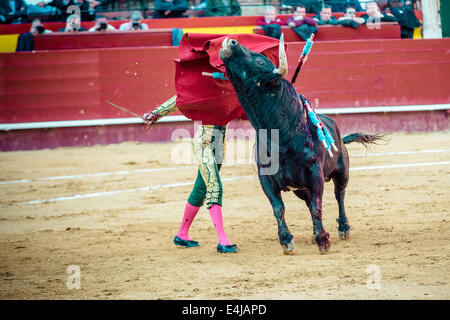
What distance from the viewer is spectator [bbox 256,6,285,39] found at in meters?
9.53

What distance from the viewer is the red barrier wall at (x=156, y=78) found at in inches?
374

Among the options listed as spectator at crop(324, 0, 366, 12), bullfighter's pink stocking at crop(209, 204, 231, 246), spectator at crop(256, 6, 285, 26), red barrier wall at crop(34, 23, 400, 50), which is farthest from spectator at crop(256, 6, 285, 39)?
bullfighter's pink stocking at crop(209, 204, 231, 246)

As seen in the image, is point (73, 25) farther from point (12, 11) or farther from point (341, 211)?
point (341, 211)

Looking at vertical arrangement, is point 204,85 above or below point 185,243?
above

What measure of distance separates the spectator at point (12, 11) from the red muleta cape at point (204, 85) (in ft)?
23.4

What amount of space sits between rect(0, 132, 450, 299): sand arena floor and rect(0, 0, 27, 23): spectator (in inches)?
124

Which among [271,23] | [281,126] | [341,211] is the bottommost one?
[341,211]

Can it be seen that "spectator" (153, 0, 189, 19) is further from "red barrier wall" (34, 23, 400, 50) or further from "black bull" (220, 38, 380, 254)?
"black bull" (220, 38, 380, 254)

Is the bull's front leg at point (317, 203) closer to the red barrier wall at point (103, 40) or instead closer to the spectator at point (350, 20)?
the red barrier wall at point (103, 40)

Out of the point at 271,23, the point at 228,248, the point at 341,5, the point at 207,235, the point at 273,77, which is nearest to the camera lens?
the point at 273,77

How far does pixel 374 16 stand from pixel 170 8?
118 inches

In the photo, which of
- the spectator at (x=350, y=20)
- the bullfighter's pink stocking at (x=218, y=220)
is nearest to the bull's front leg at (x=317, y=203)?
the bullfighter's pink stocking at (x=218, y=220)

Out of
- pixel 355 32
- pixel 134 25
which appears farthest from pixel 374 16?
pixel 134 25

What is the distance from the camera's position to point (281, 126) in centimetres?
366
